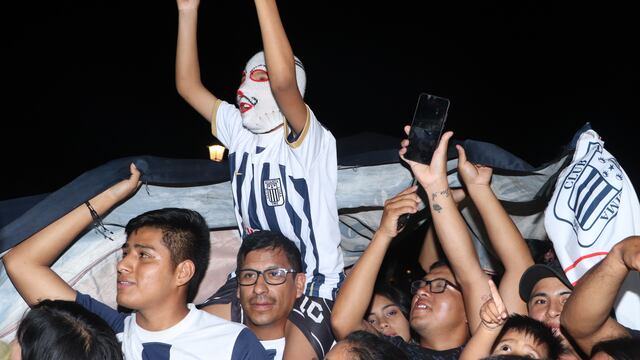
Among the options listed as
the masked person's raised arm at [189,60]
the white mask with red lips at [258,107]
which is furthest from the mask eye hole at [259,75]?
the masked person's raised arm at [189,60]

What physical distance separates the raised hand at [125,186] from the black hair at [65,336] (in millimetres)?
626

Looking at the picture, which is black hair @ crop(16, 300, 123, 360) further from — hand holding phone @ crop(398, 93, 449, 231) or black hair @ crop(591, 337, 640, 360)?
black hair @ crop(591, 337, 640, 360)

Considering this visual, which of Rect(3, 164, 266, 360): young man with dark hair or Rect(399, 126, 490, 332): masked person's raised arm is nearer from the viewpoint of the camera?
Rect(3, 164, 266, 360): young man with dark hair

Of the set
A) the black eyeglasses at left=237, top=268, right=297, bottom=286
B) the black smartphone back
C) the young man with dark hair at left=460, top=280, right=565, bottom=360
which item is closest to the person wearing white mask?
the black eyeglasses at left=237, top=268, right=297, bottom=286

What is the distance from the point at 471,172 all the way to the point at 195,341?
4.20 feet

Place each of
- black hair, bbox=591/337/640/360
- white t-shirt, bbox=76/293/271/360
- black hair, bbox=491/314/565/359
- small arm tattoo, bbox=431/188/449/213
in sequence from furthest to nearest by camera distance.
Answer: small arm tattoo, bbox=431/188/449/213
white t-shirt, bbox=76/293/271/360
black hair, bbox=491/314/565/359
black hair, bbox=591/337/640/360

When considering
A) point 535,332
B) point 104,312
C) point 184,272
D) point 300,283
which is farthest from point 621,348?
point 104,312

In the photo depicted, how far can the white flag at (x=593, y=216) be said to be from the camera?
2686 mm

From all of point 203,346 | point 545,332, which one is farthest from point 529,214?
point 203,346

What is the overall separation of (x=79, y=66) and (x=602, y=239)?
7.60 m

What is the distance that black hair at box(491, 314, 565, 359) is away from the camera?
8.27 ft

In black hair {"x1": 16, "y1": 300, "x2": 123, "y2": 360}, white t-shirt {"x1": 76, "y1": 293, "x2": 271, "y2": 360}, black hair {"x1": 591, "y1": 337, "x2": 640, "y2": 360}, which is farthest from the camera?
white t-shirt {"x1": 76, "y1": 293, "x2": 271, "y2": 360}

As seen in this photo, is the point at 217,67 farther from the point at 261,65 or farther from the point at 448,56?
the point at 261,65

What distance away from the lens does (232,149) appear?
3262mm
